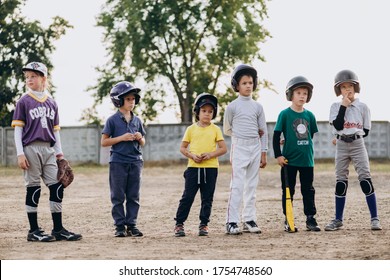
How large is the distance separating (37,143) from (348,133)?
3.43 m

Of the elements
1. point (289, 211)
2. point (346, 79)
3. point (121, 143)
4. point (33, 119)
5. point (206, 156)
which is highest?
point (346, 79)

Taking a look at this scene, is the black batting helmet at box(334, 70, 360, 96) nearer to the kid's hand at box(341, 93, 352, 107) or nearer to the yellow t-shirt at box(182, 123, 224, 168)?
the kid's hand at box(341, 93, 352, 107)

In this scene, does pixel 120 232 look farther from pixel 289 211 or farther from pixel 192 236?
pixel 289 211

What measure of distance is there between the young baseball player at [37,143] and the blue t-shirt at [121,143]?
1.92 ft

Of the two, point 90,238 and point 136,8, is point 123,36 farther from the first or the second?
point 90,238

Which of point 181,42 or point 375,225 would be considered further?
point 181,42

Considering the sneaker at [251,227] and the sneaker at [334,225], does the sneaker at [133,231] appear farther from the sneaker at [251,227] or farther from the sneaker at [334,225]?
the sneaker at [334,225]

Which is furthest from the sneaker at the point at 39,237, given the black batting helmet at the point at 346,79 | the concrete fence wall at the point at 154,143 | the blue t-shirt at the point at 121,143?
the concrete fence wall at the point at 154,143

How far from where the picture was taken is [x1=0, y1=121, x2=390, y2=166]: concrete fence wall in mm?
35219

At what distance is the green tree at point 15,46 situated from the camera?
4043 centimetres

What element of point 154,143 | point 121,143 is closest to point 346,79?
point 121,143

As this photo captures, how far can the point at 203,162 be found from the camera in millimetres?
8711

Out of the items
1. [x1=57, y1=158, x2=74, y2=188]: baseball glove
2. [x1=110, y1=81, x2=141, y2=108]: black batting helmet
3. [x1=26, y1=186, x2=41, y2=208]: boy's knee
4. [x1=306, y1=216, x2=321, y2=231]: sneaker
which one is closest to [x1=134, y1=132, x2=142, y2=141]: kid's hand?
[x1=110, y1=81, x2=141, y2=108]: black batting helmet

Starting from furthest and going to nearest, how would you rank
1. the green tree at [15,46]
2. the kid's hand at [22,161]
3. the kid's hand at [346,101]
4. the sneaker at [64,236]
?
the green tree at [15,46]
the kid's hand at [346,101]
the sneaker at [64,236]
the kid's hand at [22,161]
